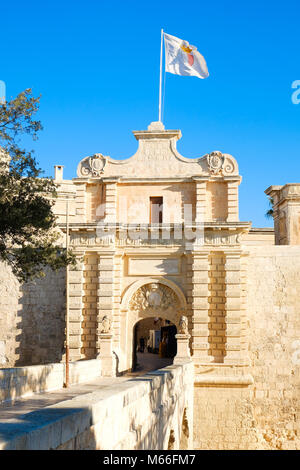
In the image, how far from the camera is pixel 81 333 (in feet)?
65.6

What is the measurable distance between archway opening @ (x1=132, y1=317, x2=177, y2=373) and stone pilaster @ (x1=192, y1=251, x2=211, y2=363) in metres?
2.54

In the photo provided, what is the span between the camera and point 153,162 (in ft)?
68.3

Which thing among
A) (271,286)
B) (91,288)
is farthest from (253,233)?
(91,288)

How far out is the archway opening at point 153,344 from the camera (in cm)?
2195

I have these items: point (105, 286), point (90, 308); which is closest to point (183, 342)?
point (105, 286)

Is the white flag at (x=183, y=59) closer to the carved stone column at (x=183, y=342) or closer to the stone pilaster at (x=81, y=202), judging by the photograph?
the stone pilaster at (x=81, y=202)

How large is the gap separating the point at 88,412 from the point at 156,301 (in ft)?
48.2

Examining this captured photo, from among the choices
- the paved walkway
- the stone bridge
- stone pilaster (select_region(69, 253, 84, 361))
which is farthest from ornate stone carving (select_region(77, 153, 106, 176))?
the stone bridge

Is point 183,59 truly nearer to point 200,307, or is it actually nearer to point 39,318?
point 200,307

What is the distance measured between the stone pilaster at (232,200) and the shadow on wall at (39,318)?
7.23 meters

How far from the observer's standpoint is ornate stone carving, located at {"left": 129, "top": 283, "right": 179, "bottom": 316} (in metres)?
20.3

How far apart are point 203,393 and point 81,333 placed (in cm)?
486

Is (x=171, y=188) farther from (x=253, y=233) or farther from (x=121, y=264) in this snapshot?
(x=253, y=233)
